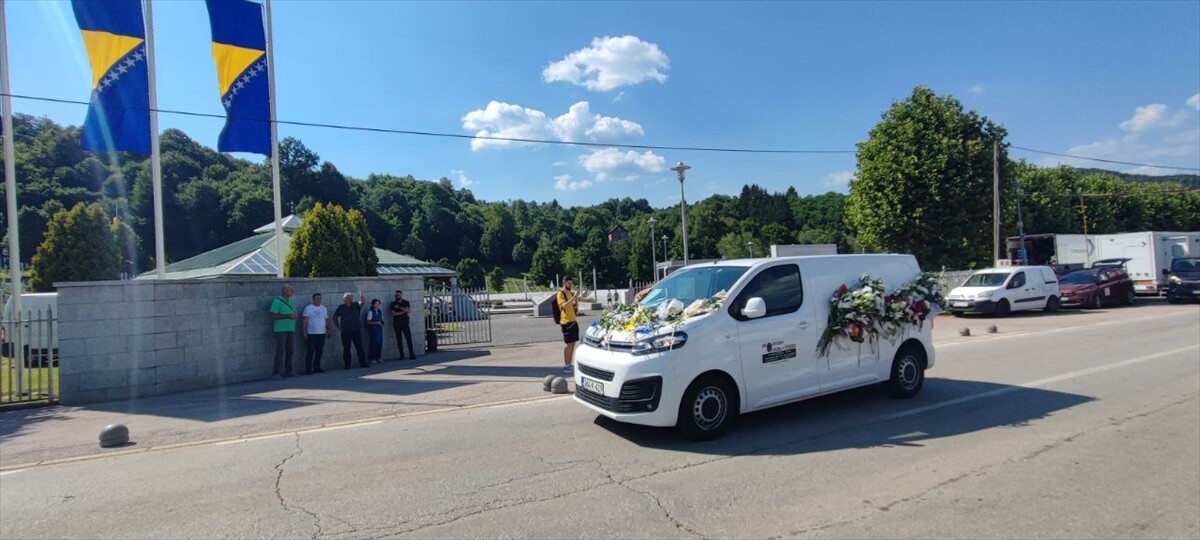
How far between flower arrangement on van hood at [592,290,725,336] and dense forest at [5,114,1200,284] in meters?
27.3

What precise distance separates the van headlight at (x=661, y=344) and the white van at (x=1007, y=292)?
19.7 meters

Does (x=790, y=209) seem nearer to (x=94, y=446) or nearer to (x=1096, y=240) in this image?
(x=1096, y=240)

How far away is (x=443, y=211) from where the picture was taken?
11194cm

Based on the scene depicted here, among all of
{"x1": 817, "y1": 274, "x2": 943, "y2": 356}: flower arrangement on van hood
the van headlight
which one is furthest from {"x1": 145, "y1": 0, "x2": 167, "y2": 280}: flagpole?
{"x1": 817, "y1": 274, "x2": 943, "y2": 356}: flower arrangement on van hood

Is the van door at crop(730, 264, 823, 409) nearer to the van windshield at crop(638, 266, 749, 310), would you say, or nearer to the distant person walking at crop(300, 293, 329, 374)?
the van windshield at crop(638, 266, 749, 310)

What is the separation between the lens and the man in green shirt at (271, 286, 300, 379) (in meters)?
12.4

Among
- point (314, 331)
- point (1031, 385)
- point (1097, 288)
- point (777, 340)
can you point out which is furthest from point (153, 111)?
point (1097, 288)

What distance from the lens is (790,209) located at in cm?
11512

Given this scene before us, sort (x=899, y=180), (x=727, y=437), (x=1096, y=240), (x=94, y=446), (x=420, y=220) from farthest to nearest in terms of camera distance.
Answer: (x=420, y=220)
(x=1096, y=240)
(x=899, y=180)
(x=94, y=446)
(x=727, y=437)

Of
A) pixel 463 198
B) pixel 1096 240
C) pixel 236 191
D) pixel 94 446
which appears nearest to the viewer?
pixel 94 446

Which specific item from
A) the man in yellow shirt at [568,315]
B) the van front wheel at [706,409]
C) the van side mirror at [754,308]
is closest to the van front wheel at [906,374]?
the van side mirror at [754,308]

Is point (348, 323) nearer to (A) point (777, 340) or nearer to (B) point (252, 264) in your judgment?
(A) point (777, 340)

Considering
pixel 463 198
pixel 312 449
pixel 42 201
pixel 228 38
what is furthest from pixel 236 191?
pixel 312 449

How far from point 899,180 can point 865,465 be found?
81.6 feet
